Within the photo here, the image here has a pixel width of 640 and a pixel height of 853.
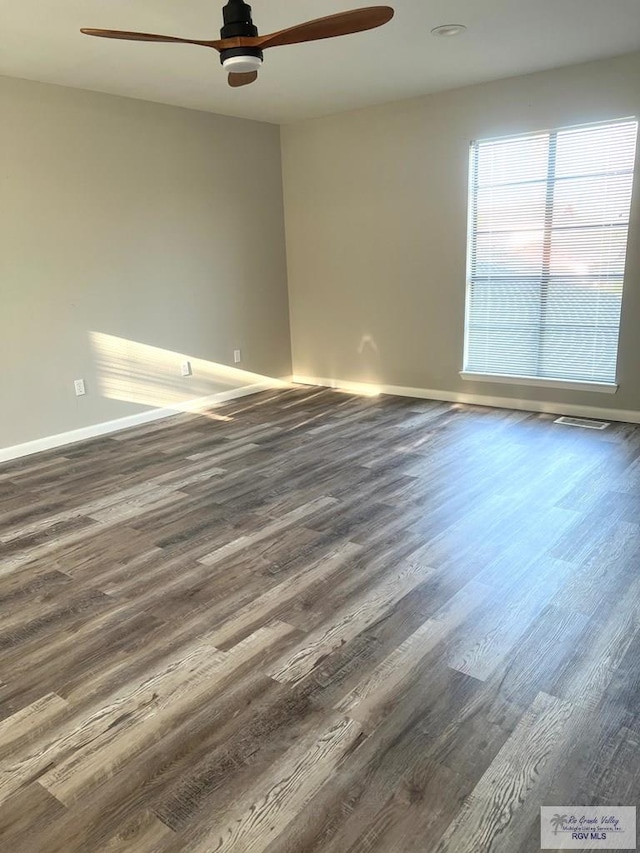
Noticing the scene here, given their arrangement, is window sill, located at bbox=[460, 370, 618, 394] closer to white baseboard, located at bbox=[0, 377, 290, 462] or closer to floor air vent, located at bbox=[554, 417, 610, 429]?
floor air vent, located at bbox=[554, 417, 610, 429]

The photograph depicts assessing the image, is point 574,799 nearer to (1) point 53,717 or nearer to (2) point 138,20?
(1) point 53,717

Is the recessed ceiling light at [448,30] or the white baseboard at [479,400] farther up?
the recessed ceiling light at [448,30]

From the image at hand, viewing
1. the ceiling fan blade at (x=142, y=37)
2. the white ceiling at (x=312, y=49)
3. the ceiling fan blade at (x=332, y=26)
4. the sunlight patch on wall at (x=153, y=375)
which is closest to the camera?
the ceiling fan blade at (x=332, y=26)

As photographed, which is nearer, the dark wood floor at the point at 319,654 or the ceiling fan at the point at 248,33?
the dark wood floor at the point at 319,654

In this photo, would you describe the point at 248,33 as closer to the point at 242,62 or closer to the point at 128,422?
the point at 242,62

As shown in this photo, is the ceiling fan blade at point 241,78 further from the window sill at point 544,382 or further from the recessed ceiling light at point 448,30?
the window sill at point 544,382

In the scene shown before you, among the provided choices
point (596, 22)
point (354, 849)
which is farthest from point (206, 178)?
point (354, 849)

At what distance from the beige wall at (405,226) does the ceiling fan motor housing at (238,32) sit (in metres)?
2.88

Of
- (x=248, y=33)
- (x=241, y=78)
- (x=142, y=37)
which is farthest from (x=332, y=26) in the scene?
(x=142, y=37)

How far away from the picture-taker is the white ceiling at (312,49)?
305 cm

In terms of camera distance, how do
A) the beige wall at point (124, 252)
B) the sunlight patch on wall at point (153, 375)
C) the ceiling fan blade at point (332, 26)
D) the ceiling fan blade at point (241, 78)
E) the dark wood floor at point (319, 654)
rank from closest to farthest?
1. the dark wood floor at point (319, 654)
2. the ceiling fan blade at point (332, 26)
3. the ceiling fan blade at point (241, 78)
4. the beige wall at point (124, 252)
5. the sunlight patch on wall at point (153, 375)

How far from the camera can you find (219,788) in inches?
61.1

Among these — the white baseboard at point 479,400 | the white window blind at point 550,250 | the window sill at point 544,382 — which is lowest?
the white baseboard at point 479,400

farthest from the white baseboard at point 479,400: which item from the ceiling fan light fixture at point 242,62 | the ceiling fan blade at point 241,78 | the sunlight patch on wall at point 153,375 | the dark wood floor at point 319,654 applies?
the ceiling fan light fixture at point 242,62
